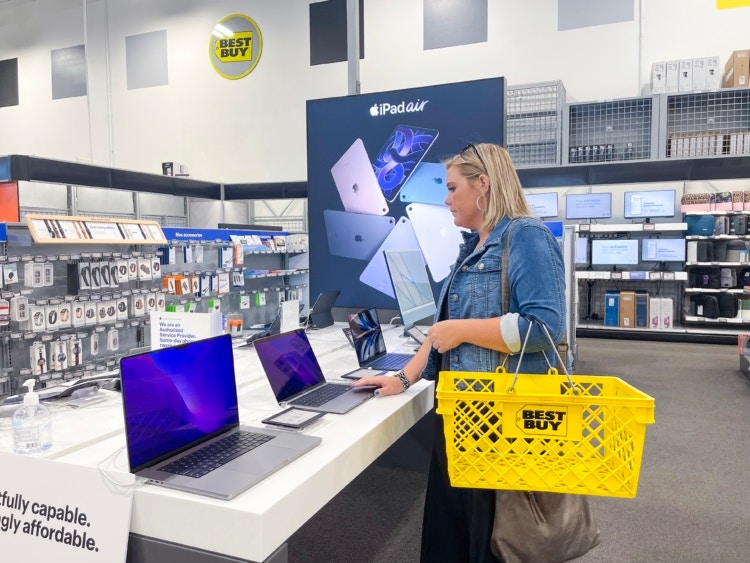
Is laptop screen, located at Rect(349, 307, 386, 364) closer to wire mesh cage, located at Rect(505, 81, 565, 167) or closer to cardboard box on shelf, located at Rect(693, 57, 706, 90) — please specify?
wire mesh cage, located at Rect(505, 81, 565, 167)

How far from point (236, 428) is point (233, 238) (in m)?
4.92

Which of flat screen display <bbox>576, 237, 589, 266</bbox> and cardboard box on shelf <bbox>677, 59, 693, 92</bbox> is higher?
cardboard box on shelf <bbox>677, 59, 693, 92</bbox>

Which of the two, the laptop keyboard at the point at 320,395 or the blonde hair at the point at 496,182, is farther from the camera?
the laptop keyboard at the point at 320,395

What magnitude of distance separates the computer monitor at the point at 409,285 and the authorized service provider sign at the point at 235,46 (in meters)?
8.66

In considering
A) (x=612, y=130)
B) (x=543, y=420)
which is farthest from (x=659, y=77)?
(x=543, y=420)

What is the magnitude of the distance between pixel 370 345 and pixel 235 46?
31.3ft

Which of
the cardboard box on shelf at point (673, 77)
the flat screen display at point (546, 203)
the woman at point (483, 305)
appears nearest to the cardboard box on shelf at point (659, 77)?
the cardboard box on shelf at point (673, 77)

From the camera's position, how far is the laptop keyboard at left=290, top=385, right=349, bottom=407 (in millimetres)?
1729

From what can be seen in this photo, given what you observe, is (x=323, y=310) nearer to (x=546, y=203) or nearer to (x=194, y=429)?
(x=194, y=429)

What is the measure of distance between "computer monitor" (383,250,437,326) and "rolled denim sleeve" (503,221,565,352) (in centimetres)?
84

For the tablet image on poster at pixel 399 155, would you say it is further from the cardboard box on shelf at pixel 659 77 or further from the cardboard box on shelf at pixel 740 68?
the cardboard box on shelf at pixel 740 68

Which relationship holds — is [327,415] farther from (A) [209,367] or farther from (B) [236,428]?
(A) [209,367]

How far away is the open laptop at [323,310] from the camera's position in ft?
10.7

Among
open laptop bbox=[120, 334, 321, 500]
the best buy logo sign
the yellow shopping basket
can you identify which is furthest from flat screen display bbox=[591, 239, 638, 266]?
open laptop bbox=[120, 334, 321, 500]
